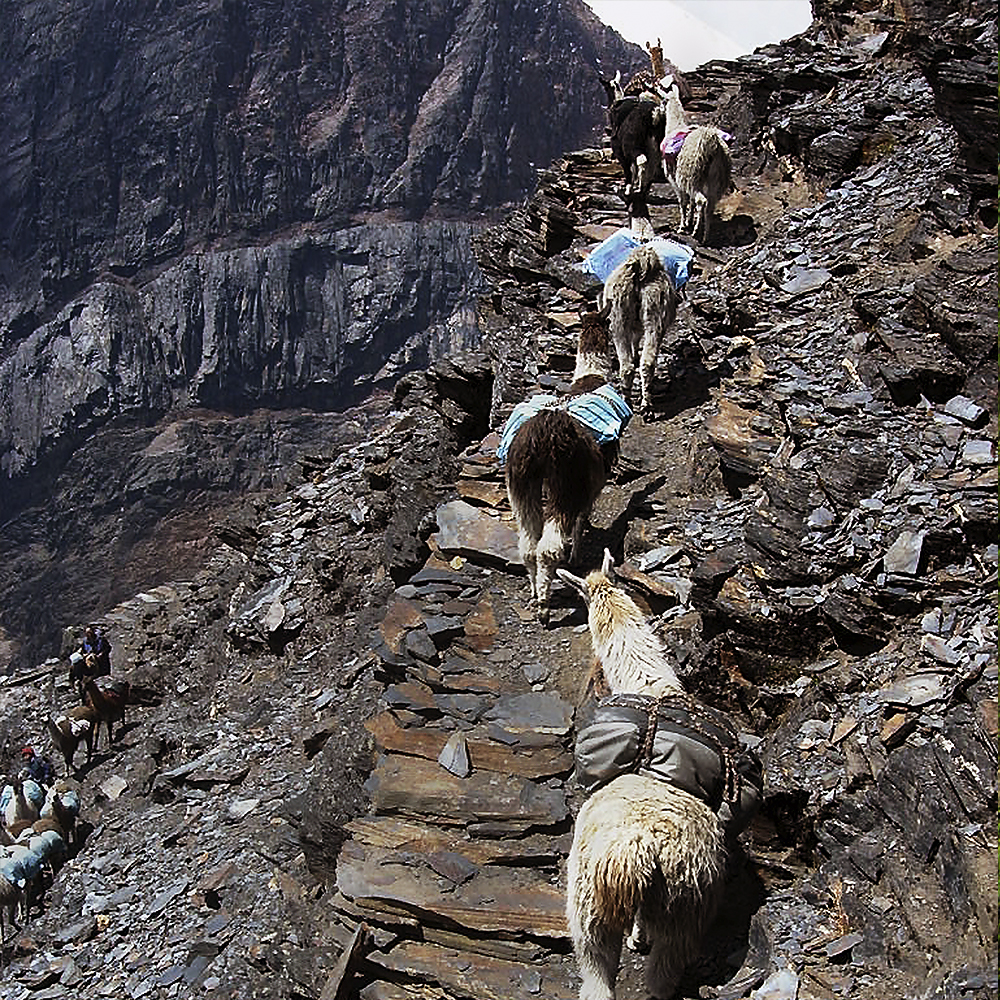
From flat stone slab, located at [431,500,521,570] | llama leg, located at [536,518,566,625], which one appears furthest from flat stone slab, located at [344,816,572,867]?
flat stone slab, located at [431,500,521,570]

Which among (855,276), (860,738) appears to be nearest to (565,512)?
(860,738)

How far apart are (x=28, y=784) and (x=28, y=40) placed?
260 ft

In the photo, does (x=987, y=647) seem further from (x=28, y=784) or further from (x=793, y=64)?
(x=793, y=64)

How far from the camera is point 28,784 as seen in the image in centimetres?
1264

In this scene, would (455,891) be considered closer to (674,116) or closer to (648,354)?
(648,354)

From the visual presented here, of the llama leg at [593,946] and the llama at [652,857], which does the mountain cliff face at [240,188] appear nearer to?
the llama at [652,857]

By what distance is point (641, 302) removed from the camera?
974cm

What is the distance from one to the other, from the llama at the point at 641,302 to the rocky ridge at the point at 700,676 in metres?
0.85

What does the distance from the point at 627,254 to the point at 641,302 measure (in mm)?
734

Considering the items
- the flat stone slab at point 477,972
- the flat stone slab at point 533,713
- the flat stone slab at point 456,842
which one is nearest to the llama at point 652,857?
the flat stone slab at point 477,972

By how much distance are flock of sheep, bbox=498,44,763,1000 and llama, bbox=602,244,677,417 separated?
137 cm

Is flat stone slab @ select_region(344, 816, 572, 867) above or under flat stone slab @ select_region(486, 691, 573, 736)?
under

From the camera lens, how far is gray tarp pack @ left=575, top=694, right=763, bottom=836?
4641mm

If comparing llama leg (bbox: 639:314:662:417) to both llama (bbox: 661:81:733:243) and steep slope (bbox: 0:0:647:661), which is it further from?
steep slope (bbox: 0:0:647:661)
